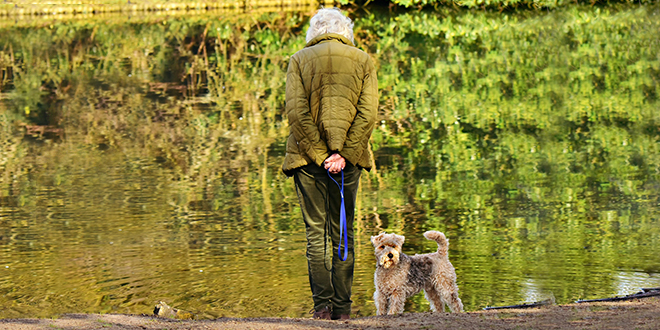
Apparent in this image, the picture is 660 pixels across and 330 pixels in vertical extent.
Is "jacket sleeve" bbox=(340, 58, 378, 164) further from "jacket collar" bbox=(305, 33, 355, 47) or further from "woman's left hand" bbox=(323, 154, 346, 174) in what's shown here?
"jacket collar" bbox=(305, 33, 355, 47)

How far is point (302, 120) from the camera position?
217 inches

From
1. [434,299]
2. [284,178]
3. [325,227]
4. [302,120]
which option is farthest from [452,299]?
[284,178]

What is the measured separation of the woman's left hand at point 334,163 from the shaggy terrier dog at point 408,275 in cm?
54

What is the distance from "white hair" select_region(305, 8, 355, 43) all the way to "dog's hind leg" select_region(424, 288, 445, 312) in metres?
1.73

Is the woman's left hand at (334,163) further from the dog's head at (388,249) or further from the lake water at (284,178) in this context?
the lake water at (284,178)

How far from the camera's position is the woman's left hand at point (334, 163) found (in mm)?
5551

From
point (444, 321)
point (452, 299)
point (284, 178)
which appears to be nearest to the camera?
point (444, 321)

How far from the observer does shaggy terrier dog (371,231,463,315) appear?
5.71 meters

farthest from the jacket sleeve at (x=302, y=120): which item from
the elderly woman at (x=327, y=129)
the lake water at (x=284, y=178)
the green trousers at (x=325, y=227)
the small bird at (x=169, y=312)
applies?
the small bird at (x=169, y=312)

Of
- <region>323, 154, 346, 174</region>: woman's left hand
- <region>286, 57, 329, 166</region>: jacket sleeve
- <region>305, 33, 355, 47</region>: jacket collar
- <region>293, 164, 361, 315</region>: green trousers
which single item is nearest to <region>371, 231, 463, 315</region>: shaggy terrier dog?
<region>293, 164, 361, 315</region>: green trousers

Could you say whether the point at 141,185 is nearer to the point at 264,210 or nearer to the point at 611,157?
the point at 264,210

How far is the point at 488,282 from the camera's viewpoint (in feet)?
22.4

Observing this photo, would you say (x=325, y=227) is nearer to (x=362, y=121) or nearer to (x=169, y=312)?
(x=362, y=121)

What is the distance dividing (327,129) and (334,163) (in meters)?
0.21
